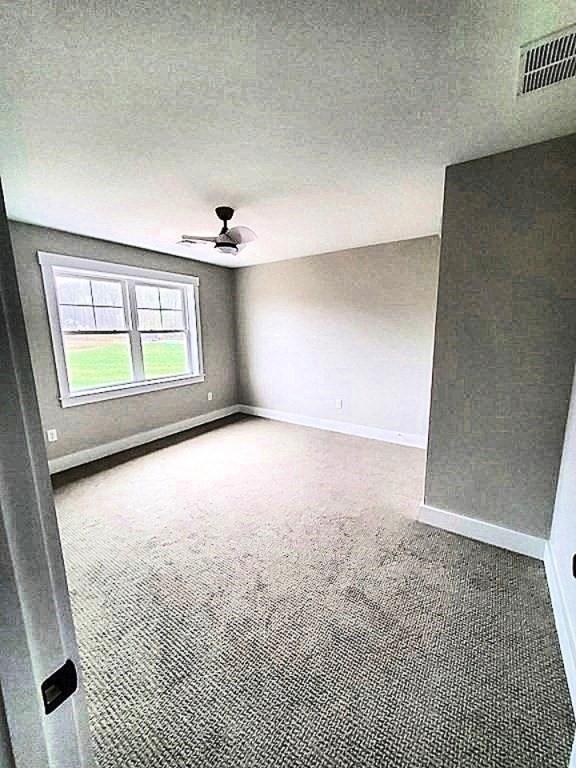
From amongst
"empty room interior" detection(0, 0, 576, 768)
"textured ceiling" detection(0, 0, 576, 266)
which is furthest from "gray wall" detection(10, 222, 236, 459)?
"textured ceiling" detection(0, 0, 576, 266)

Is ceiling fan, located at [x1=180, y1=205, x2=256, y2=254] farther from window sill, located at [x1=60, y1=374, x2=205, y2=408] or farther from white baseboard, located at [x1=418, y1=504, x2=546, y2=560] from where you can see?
white baseboard, located at [x1=418, y1=504, x2=546, y2=560]

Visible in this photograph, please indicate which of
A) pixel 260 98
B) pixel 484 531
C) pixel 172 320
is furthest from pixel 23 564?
pixel 172 320

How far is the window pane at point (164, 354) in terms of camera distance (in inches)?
175

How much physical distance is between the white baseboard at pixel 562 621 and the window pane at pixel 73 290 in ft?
14.9

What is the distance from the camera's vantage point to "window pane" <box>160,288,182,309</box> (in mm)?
4614

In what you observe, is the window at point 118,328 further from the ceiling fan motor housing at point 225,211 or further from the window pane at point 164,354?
the ceiling fan motor housing at point 225,211

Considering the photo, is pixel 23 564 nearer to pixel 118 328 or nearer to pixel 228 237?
pixel 228 237

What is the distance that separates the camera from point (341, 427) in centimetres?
479

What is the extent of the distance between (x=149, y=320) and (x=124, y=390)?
98 centimetres

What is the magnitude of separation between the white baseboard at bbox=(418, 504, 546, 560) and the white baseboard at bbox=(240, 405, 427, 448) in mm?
1744

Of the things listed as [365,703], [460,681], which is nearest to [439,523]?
[460,681]

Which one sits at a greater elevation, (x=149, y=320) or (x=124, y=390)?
(x=149, y=320)

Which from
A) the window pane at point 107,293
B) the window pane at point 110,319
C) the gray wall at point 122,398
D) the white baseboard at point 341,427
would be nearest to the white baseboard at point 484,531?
the white baseboard at point 341,427

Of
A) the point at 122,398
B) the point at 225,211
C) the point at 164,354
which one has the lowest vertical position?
the point at 122,398
